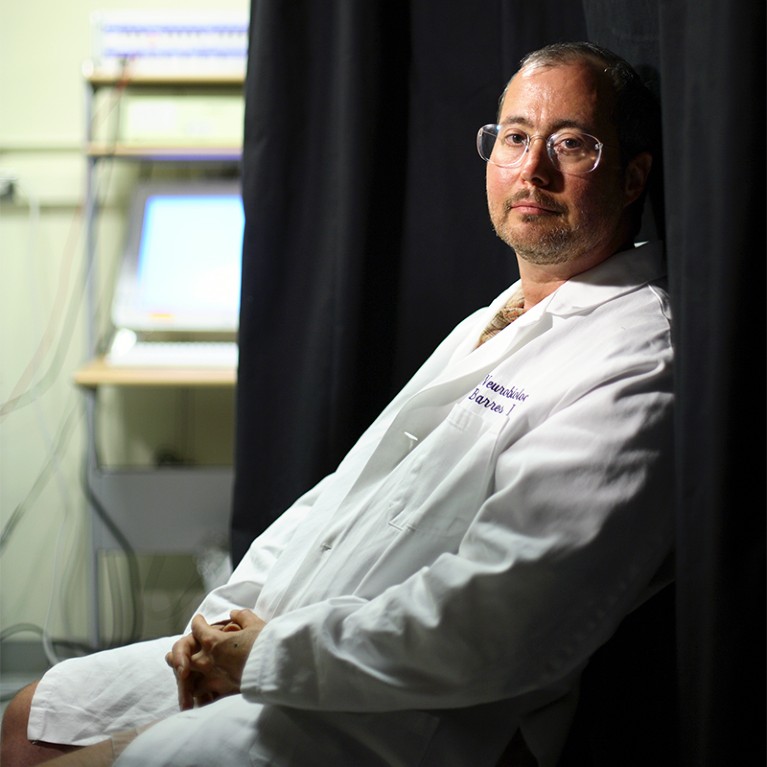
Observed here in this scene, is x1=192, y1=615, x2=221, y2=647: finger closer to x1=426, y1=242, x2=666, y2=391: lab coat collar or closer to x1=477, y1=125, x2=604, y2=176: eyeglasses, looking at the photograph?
x1=426, y1=242, x2=666, y2=391: lab coat collar

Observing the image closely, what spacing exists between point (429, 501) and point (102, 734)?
19.4 inches

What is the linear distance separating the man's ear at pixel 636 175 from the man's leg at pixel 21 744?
0.96 m

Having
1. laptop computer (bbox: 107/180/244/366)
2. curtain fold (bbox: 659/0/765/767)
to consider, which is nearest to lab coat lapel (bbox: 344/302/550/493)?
curtain fold (bbox: 659/0/765/767)

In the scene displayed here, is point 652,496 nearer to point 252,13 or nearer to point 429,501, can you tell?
point 429,501

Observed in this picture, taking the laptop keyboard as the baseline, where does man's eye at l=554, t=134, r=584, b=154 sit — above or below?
above

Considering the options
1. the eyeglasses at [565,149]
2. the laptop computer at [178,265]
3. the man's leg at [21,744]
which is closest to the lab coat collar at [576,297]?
the eyeglasses at [565,149]

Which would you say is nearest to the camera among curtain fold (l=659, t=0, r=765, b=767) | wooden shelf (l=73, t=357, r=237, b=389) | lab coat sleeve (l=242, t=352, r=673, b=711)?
curtain fold (l=659, t=0, r=765, b=767)

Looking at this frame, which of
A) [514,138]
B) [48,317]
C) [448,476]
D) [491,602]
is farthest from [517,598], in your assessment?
[48,317]

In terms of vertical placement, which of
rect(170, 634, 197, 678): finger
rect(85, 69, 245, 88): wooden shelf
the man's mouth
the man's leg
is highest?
rect(85, 69, 245, 88): wooden shelf

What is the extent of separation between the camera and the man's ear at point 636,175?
1209 millimetres

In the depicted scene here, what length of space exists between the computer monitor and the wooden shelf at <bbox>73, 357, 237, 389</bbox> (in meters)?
0.18

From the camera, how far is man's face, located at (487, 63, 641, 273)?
1177mm

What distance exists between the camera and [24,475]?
2.47 meters

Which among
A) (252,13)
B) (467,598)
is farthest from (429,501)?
(252,13)
